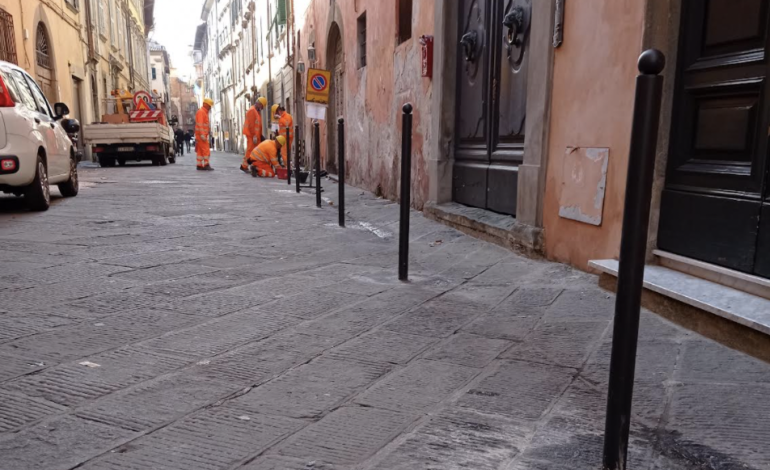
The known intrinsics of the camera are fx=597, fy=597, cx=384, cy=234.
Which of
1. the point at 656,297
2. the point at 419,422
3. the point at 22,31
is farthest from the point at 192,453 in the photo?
the point at 22,31

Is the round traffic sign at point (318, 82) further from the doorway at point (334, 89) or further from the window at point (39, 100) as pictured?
the window at point (39, 100)

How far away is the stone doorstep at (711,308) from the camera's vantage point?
2.08m

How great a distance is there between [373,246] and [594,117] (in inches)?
75.6

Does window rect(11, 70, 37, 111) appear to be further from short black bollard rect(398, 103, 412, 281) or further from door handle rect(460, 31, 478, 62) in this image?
short black bollard rect(398, 103, 412, 281)

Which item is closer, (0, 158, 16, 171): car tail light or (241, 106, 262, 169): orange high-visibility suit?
(0, 158, 16, 171): car tail light

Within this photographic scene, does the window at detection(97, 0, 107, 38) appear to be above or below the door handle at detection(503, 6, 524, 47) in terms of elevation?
above

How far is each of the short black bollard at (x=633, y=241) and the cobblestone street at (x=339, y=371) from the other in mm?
215

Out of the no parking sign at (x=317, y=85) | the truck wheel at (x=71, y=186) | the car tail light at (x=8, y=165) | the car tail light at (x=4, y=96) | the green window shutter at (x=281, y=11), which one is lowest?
the truck wheel at (x=71, y=186)

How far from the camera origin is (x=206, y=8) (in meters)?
53.6

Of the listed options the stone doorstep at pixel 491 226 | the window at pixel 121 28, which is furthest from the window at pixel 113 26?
→ the stone doorstep at pixel 491 226

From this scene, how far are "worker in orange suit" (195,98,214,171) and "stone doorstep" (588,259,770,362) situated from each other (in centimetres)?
1369

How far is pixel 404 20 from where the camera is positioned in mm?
7562

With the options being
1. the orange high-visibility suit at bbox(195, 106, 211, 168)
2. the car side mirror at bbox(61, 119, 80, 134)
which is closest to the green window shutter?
the orange high-visibility suit at bbox(195, 106, 211, 168)

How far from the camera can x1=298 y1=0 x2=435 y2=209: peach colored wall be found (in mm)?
6445
